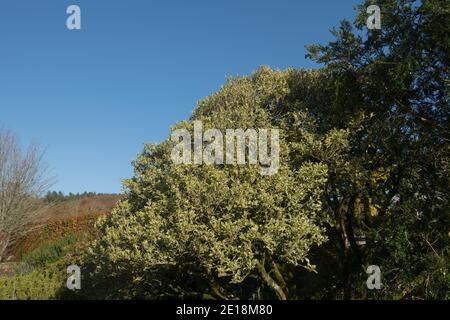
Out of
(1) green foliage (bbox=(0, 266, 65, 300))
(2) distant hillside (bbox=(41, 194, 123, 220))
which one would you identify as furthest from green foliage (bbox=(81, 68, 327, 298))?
(2) distant hillside (bbox=(41, 194, 123, 220))

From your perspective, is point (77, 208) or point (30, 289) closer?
point (30, 289)

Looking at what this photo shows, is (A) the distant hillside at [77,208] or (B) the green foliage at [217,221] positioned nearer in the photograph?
(B) the green foliage at [217,221]

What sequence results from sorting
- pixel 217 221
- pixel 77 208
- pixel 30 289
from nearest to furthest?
pixel 217 221 < pixel 30 289 < pixel 77 208

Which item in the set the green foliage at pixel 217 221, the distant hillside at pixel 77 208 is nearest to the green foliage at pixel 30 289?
the green foliage at pixel 217 221

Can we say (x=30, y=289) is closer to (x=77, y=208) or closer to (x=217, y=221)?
(x=217, y=221)

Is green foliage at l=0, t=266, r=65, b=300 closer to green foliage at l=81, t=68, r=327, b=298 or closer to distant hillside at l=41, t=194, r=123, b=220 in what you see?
green foliage at l=81, t=68, r=327, b=298

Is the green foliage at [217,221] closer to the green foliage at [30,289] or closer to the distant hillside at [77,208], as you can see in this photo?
the green foliage at [30,289]

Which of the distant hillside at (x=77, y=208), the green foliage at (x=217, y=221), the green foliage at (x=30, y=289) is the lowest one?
the green foliage at (x=30, y=289)

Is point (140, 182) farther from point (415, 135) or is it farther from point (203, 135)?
point (415, 135)

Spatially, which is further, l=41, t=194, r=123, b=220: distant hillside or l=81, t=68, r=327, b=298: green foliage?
l=41, t=194, r=123, b=220: distant hillside

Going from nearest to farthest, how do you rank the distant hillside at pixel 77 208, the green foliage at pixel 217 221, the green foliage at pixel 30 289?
1. the green foliage at pixel 217 221
2. the green foliage at pixel 30 289
3. the distant hillside at pixel 77 208

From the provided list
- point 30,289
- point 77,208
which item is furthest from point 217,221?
point 77,208

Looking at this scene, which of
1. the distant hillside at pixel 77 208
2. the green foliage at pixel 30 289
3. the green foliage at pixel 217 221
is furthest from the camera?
the distant hillside at pixel 77 208

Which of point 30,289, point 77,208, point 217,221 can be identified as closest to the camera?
point 217,221
